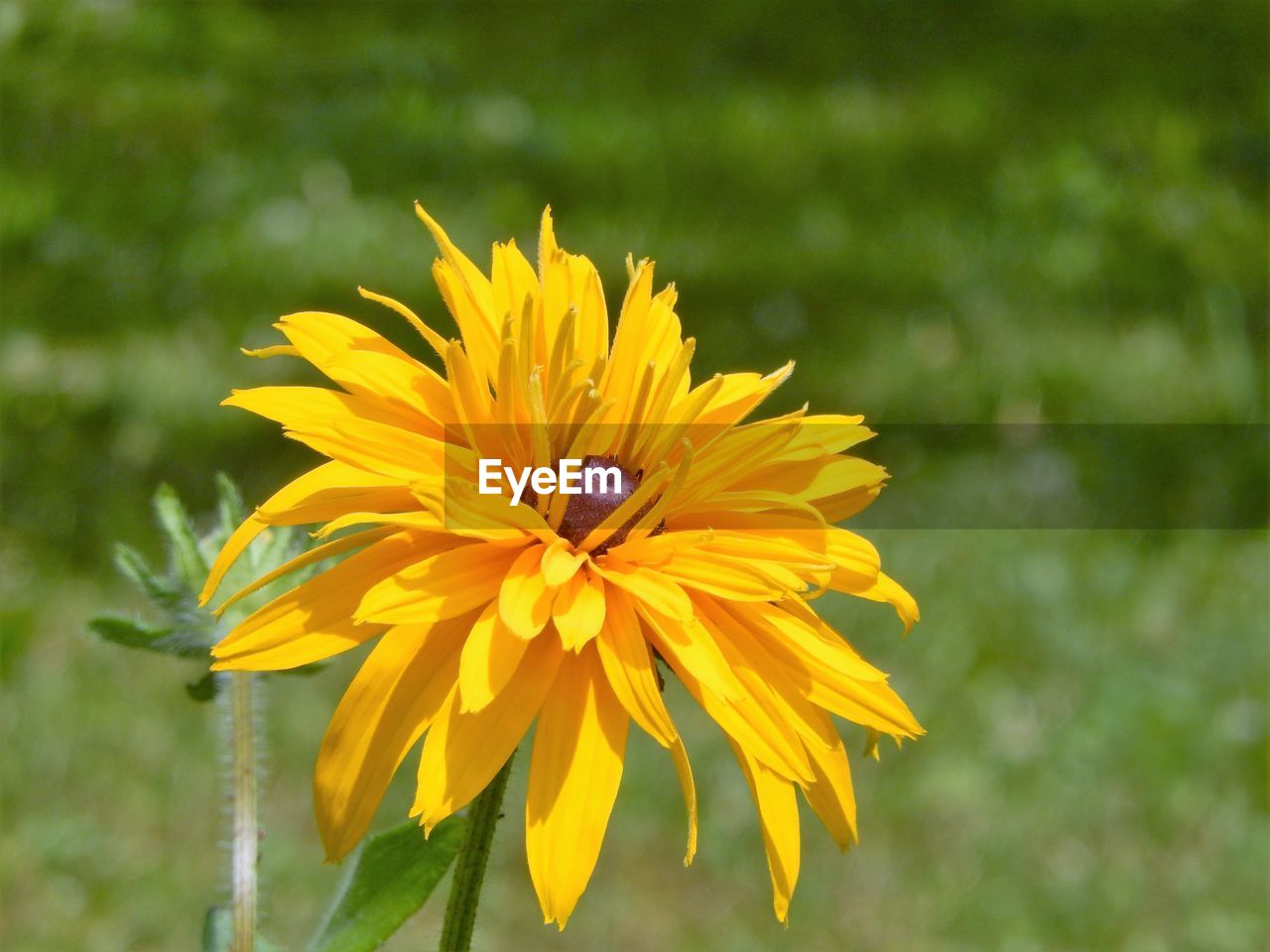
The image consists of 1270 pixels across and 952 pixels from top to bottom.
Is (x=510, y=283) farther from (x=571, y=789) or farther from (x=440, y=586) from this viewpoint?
(x=571, y=789)

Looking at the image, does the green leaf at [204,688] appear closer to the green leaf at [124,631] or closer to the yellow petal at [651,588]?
the green leaf at [124,631]

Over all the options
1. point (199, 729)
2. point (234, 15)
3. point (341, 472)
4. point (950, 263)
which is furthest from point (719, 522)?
point (234, 15)

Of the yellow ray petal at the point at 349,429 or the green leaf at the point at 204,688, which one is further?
the green leaf at the point at 204,688

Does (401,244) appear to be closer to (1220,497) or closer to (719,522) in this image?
(1220,497)

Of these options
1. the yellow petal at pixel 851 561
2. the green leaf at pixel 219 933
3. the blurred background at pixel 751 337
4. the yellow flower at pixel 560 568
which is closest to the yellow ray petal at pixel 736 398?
the yellow flower at pixel 560 568

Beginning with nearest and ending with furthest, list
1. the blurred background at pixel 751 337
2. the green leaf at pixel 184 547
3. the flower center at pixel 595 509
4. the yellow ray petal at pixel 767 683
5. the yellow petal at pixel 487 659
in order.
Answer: the yellow petal at pixel 487 659
the yellow ray petal at pixel 767 683
the flower center at pixel 595 509
the green leaf at pixel 184 547
the blurred background at pixel 751 337

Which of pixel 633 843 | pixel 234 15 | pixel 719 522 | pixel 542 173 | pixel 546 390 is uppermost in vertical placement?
pixel 234 15

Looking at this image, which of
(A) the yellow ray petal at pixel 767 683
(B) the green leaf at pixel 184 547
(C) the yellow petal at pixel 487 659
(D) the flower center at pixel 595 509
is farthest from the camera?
(B) the green leaf at pixel 184 547
